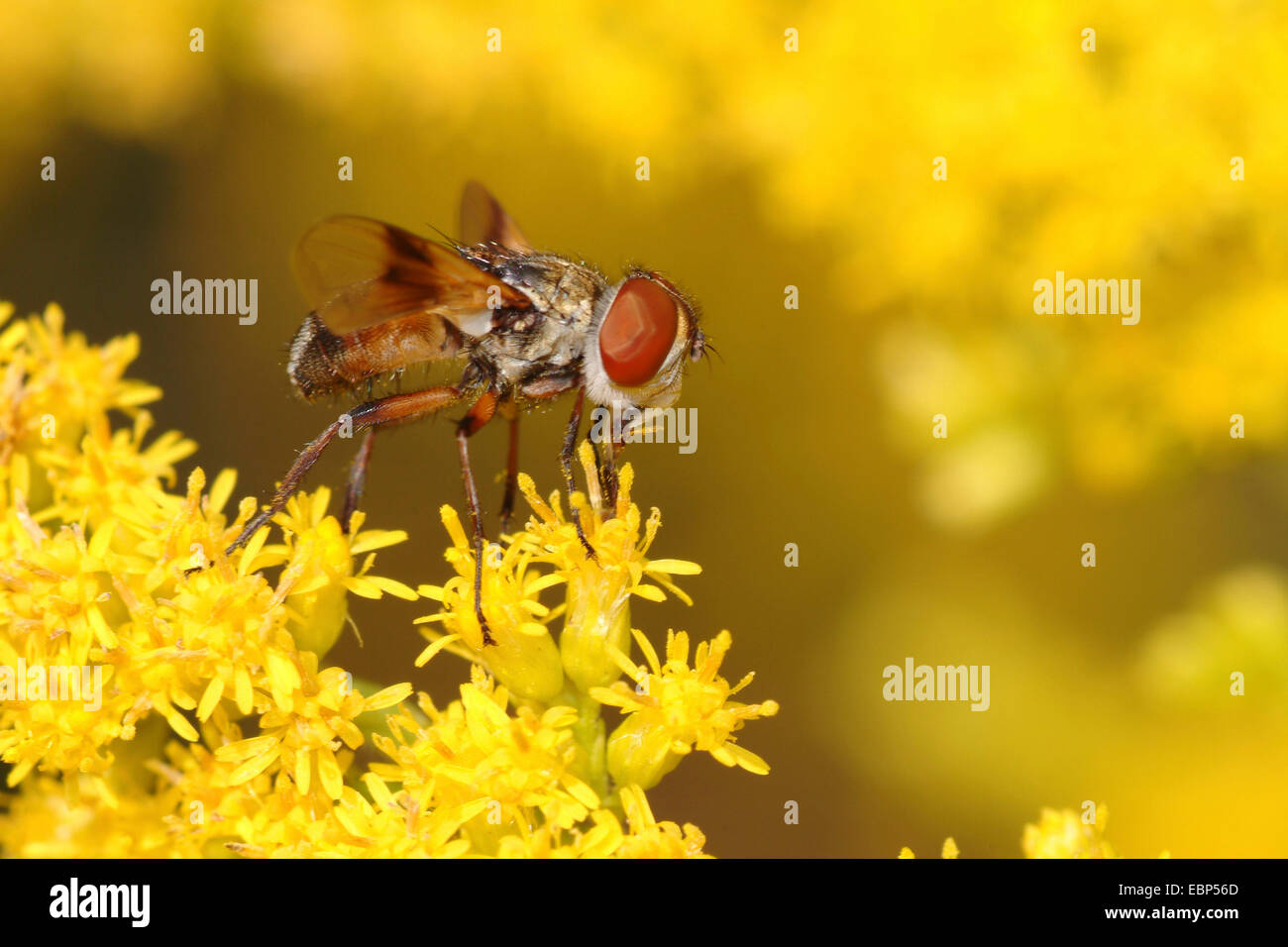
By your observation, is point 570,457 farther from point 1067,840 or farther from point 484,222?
point 1067,840

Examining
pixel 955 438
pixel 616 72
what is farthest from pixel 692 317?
pixel 616 72

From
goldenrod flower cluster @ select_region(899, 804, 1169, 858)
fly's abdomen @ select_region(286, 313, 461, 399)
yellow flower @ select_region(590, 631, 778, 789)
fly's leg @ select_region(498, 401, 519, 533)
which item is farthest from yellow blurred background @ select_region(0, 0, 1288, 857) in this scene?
goldenrod flower cluster @ select_region(899, 804, 1169, 858)

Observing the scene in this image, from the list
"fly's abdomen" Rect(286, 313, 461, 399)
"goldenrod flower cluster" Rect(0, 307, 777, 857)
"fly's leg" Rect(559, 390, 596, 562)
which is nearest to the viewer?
"goldenrod flower cluster" Rect(0, 307, 777, 857)

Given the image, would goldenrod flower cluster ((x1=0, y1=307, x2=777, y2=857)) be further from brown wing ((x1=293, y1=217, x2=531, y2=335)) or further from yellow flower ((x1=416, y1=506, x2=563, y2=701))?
brown wing ((x1=293, y1=217, x2=531, y2=335))

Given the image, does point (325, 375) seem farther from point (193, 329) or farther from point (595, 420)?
point (193, 329)

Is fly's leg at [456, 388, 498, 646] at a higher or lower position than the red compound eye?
lower

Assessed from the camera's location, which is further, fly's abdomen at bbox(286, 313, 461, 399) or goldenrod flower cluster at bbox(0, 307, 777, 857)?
fly's abdomen at bbox(286, 313, 461, 399)

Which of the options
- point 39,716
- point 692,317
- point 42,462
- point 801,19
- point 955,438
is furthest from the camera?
point 801,19
